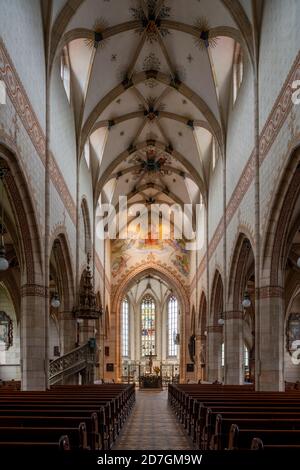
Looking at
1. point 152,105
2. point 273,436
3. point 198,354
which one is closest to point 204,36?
point 152,105

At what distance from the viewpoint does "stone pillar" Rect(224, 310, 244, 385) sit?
23844 mm

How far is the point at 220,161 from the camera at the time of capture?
27641 mm

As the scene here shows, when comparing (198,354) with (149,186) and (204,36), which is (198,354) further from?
(204,36)

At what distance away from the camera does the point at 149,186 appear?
41062mm

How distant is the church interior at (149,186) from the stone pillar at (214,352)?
0.25 feet

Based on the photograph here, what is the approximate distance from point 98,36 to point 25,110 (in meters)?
7.59

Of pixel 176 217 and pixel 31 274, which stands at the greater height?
pixel 176 217

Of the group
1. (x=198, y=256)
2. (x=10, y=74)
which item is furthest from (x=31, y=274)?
(x=198, y=256)

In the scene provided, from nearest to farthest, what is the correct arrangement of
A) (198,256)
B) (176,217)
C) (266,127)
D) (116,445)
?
(116,445) < (266,127) < (198,256) < (176,217)

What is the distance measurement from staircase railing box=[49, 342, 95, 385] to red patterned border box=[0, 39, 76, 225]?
6.35 m

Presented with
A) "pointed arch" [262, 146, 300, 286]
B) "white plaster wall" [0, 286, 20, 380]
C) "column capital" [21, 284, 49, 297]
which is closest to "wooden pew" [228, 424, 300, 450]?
"pointed arch" [262, 146, 300, 286]

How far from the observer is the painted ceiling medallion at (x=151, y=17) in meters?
22.2

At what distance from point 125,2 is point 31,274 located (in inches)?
432
